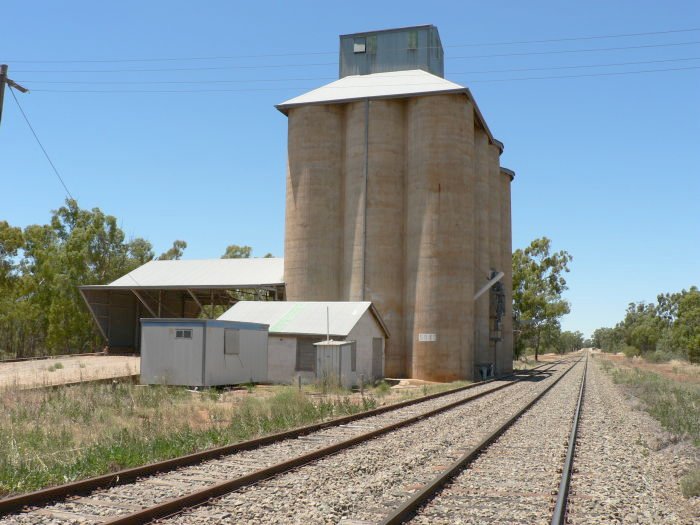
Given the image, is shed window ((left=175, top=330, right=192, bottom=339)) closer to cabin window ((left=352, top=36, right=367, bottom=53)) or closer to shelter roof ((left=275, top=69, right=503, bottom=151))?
shelter roof ((left=275, top=69, right=503, bottom=151))

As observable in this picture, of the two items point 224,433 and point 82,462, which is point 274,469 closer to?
point 82,462

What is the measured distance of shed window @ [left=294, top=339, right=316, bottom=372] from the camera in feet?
103

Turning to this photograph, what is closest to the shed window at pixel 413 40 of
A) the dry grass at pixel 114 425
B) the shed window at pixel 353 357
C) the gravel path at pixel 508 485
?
the shed window at pixel 353 357

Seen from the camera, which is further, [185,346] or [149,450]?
[185,346]

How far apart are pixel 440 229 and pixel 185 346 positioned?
1911 cm

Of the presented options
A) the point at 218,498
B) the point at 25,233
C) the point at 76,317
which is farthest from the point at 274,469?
the point at 25,233

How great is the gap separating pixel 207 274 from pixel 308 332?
2146cm

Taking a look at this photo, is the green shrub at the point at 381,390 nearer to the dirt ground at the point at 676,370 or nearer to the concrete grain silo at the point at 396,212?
the concrete grain silo at the point at 396,212

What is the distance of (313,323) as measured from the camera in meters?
32.3

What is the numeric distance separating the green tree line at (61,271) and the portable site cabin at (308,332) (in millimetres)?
43591

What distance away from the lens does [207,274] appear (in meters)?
50.7

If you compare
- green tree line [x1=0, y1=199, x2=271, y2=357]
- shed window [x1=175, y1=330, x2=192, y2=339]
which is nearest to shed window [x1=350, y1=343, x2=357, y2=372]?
shed window [x1=175, y1=330, x2=192, y2=339]

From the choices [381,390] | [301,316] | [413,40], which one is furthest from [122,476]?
[413,40]

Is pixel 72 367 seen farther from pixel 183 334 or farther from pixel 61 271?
pixel 61 271
